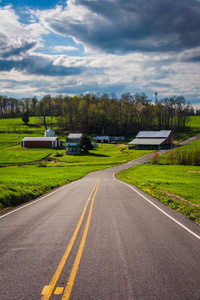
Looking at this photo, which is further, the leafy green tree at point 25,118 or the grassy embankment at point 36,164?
the leafy green tree at point 25,118

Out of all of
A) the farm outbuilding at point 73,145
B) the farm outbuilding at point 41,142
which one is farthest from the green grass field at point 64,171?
the farm outbuilding at point 41,142

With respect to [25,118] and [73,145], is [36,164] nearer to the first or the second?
[73,145]

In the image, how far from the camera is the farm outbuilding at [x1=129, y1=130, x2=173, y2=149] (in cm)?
8138

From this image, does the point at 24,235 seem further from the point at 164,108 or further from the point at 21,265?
the point at 164,108

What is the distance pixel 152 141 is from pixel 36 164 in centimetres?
4920

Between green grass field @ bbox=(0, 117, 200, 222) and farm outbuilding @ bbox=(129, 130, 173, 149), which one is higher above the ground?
farm outbuilding @ bbox=(129, 130, 173, 149)

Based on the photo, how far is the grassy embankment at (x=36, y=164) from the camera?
1578 centimetres

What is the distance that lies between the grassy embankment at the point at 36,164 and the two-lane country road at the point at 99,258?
585cm

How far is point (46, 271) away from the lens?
4602 millimetres

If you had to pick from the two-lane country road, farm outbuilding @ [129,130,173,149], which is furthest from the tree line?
the two-lane country road

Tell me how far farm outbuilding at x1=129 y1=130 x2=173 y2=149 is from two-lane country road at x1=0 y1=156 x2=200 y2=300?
7449cm

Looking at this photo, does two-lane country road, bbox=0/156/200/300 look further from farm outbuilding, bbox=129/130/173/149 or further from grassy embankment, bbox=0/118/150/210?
farm outbuilding, bbox=129/130/173/149

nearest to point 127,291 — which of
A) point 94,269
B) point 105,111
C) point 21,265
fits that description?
point 94,269

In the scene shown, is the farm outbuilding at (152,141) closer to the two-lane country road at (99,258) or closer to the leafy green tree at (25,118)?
the two-lane country road at (99,258)
